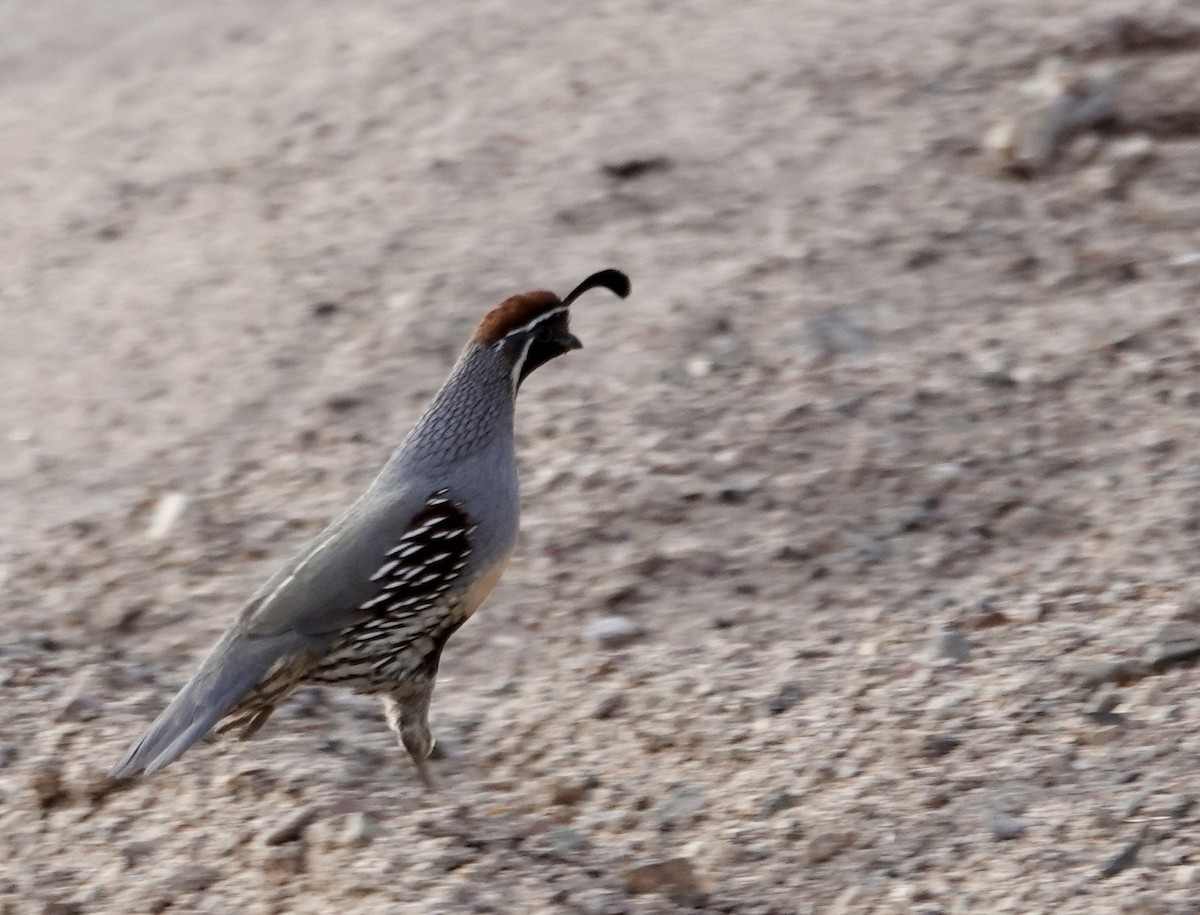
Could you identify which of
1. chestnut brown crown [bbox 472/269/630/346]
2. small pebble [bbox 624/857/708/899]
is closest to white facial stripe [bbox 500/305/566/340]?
chestnut brown crown [bbox 472/269/630/346]

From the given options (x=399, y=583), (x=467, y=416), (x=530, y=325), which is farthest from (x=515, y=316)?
(x=399, y=583)

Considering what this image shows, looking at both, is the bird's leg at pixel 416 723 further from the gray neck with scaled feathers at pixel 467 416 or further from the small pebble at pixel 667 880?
the small pebble at pixel 667 880

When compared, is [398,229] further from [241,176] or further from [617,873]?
[617,873]

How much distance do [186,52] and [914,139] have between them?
354cm

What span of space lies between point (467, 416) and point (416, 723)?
0.67m

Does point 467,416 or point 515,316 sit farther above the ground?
point 515,316

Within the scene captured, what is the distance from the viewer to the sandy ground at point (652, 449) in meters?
3.72

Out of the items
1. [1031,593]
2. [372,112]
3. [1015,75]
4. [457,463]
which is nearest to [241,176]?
[372,112]

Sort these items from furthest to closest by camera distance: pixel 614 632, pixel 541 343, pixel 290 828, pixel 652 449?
1. pixel 652 449
2. pixel 614 632
3. pixel 541 343
4. pixel 290 828

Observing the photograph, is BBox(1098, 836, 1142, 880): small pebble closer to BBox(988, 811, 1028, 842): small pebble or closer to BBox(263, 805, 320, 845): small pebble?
BBox(988, 811, 1028, 842): small pebble

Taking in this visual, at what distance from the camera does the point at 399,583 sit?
3.93 m

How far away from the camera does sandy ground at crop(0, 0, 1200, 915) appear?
372 centimetres

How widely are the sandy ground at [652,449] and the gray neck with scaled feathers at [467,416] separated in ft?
2.09

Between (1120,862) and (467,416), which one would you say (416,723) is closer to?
(467,416)
